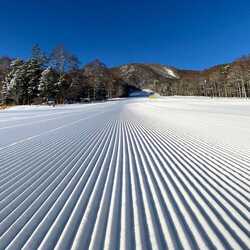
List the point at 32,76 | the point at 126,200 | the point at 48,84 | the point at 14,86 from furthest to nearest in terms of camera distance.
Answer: the point at 32,76 → the point at 48,84 → the point at 14,86 → the point at 126,200

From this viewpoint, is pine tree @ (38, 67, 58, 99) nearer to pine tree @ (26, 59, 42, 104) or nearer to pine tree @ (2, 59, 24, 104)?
pine tree @ (26, 59, 42, 104)

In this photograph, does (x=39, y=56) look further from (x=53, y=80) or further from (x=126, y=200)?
(x=126, y=200)

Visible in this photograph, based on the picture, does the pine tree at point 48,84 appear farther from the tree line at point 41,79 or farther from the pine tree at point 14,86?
the pine tree at point 14,86

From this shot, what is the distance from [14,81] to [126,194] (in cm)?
4915

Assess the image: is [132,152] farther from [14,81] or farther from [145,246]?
[14,81]

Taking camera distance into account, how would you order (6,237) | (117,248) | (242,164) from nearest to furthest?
(117,248) < (6,237) < (242,164)

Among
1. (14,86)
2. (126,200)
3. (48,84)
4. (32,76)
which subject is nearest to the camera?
(126,200)

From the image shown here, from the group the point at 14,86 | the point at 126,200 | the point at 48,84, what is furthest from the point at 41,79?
the point at 126,200

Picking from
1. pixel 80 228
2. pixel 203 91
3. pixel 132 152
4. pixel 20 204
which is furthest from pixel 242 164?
pixel 203 91

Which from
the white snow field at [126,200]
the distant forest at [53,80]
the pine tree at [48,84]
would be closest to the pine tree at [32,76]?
the distant forest at [53,80]

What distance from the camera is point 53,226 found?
226 centimetres

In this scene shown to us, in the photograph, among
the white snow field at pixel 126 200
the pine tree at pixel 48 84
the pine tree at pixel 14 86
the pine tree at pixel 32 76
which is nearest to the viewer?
the white snow field at pixel 126 200

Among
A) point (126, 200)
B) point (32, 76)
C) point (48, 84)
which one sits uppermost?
point (32, 76)

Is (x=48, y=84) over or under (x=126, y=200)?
over
